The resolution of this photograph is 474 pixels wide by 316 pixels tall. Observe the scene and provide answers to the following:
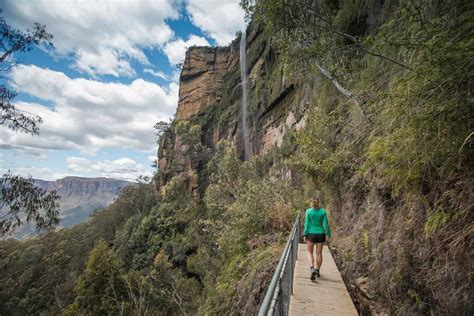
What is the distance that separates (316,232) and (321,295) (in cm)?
118

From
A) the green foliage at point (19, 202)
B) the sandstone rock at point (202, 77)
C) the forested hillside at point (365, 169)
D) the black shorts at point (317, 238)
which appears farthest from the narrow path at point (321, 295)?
the sandstone rock at point (202, 77)

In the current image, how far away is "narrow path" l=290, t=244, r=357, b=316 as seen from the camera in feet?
14.7

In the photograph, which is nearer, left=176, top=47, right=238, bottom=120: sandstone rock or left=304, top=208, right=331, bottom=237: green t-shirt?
left=304, top=208, right=331, bottom=237: green t-shirt

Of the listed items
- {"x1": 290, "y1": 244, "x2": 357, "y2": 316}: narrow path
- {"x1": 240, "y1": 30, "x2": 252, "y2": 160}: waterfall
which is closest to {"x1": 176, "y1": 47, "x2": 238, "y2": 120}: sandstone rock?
{"x1": 240, "y1": 30, "x2": 252, "y2": 160}: waterfall

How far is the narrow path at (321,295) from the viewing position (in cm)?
447

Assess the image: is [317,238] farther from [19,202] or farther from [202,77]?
[202,77]

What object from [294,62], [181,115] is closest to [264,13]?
[294,62]

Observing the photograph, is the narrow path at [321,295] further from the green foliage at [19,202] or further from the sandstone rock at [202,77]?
the sandstone rock at [202,77]

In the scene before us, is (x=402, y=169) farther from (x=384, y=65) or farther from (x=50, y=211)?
(x=50, y=211)

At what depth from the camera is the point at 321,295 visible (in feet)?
16.4

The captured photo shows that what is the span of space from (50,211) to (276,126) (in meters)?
22.0

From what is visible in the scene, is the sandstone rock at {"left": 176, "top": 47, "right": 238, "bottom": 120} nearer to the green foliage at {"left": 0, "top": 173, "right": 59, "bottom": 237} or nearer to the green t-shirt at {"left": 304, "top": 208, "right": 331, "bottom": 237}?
the green foliage at {"left": 0, "top": 173, "right": 59, "bottom": 237}

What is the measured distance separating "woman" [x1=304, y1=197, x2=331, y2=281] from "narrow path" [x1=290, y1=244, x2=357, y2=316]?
0.27m

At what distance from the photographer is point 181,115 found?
5538 centimetres
